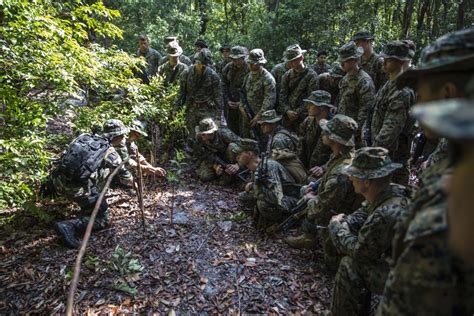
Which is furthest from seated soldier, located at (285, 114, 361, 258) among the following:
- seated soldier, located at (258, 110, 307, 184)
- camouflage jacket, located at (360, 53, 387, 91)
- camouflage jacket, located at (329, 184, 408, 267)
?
camouflage jacket, located at (360, 53, 387, 91)

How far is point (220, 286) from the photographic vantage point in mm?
4059

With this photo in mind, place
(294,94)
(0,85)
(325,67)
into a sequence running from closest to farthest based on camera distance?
1. (0,85)
2. (294,94)
3. (325,67)

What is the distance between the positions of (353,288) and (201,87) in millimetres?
6151

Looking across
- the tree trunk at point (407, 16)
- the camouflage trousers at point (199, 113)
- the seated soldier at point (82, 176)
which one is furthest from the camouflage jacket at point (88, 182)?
the tree trunk at point (407, 16)

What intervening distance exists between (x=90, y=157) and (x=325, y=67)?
6518 millimetres

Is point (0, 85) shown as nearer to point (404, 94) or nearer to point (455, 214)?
point (455, 214)

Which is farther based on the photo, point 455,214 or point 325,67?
point 325,67

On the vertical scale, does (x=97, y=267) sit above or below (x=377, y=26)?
below

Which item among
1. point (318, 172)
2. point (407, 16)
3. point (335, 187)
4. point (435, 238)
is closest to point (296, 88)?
point (318, 172)

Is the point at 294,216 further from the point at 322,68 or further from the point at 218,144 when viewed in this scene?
the point at 322,68

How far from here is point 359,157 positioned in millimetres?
3199

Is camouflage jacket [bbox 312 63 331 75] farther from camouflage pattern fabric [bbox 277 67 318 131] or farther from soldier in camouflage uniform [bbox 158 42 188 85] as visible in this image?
soldier in camouflage uniform [bbox 158 42 188 85]

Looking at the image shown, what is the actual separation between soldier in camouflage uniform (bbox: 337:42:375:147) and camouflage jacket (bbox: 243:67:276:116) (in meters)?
1.79

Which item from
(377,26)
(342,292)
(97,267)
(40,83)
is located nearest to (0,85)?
(40,83)
